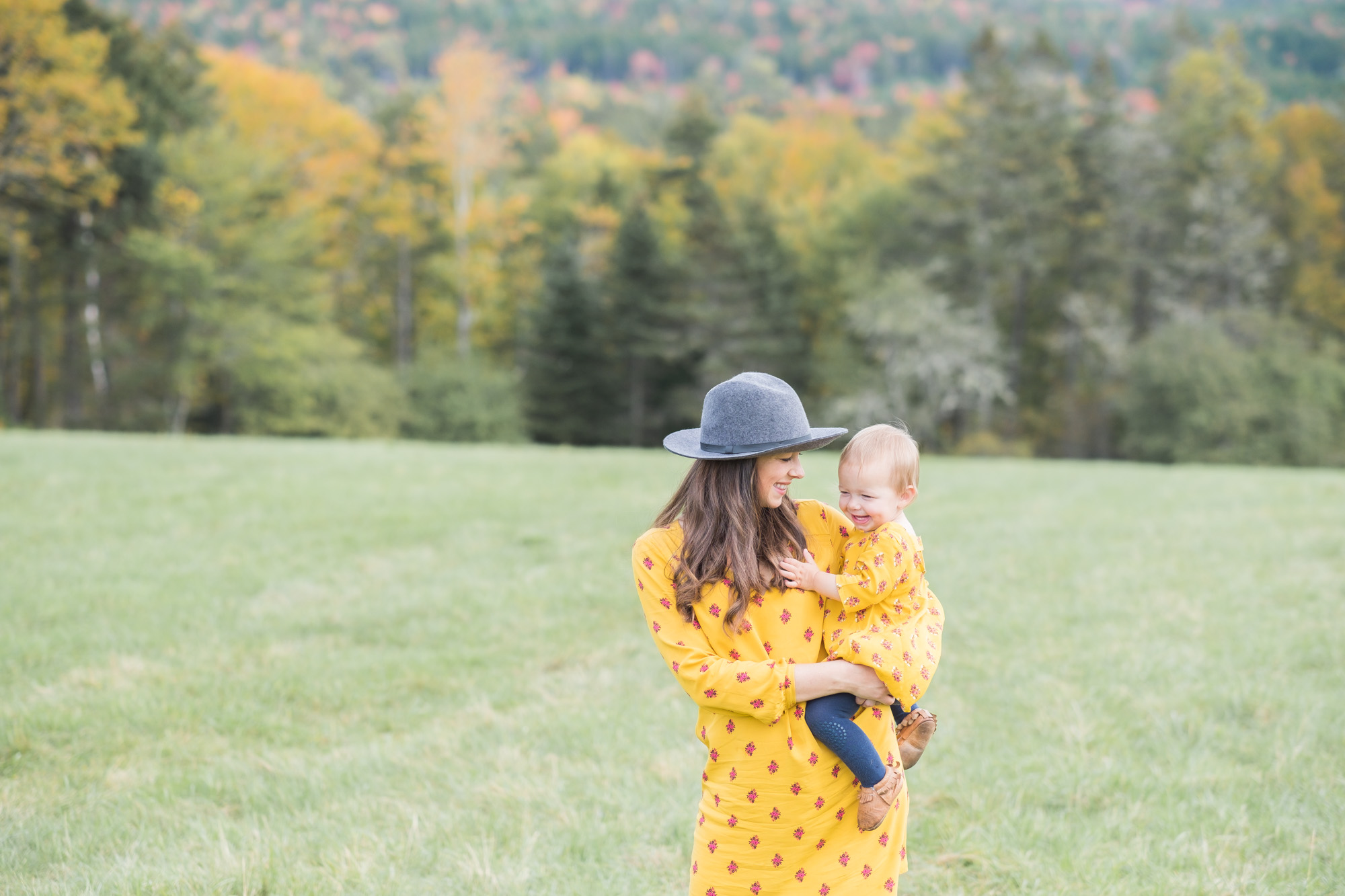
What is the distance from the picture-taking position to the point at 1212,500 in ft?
38.5

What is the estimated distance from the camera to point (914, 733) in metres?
2.63

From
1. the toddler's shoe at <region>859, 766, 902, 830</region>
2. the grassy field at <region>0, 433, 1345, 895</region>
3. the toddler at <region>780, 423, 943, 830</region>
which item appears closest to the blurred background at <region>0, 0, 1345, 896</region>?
the grassy field at <region>0, 433, 1345, 895</region>

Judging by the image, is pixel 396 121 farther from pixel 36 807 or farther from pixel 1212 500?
pixel 36 807

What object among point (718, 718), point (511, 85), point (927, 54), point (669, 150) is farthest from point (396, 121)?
point (927, 54)

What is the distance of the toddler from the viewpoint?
7.73ft

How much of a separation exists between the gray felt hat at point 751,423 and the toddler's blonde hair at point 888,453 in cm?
15

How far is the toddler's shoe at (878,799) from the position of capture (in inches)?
95.0

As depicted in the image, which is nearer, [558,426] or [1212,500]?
[1212,500]

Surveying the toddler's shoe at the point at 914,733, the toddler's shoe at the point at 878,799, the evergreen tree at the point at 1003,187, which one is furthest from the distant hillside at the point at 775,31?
the toddler's shoe at the point at 878,799

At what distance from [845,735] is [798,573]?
0.42m

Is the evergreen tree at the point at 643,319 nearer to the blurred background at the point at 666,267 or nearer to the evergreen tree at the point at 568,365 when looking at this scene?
the blurred background at the point at 666,267

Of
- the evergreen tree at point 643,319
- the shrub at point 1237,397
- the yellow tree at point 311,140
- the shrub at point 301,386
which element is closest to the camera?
the shrub at point 301,386

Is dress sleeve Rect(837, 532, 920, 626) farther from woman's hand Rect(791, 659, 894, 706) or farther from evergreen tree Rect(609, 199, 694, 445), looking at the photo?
evergreen tree Rect(609, 199, 694, 445)

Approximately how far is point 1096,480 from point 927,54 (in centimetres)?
14728
